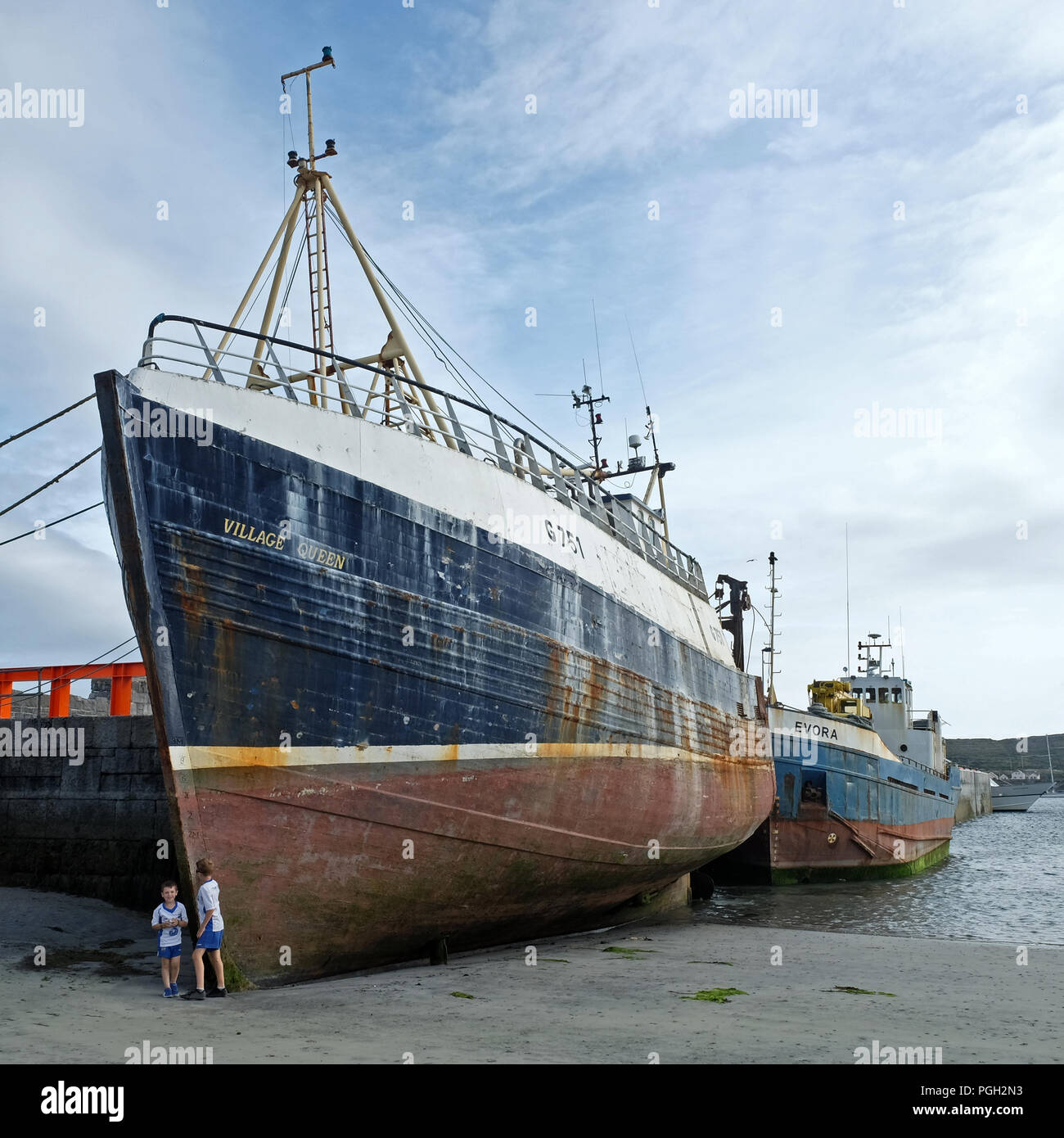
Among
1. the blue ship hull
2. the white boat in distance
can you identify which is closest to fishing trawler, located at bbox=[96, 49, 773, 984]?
the blue ship hull

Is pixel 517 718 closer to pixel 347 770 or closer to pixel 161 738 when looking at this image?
pixel 347 770

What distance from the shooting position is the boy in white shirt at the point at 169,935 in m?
8.91

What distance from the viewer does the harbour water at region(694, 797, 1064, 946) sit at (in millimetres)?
17906

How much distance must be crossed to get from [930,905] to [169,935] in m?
18.0

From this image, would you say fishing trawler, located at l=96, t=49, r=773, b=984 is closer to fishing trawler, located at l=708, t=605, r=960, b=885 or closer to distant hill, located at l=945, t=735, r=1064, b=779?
fishing trawler, located at l=708, t=605, r=960, b=885

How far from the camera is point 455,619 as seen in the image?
1066cm

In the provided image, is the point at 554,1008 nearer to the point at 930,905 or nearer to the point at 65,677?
the point at 65,677

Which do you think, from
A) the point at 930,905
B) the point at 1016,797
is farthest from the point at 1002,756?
the point at 930,905

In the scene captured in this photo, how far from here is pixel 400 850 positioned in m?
9.84

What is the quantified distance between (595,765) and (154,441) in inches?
274

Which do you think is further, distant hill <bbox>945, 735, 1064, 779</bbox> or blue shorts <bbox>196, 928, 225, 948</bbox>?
distant hill <bbox>945, 735, 1064, 779</bbox>

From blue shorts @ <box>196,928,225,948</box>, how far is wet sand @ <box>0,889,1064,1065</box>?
0.48 metres
